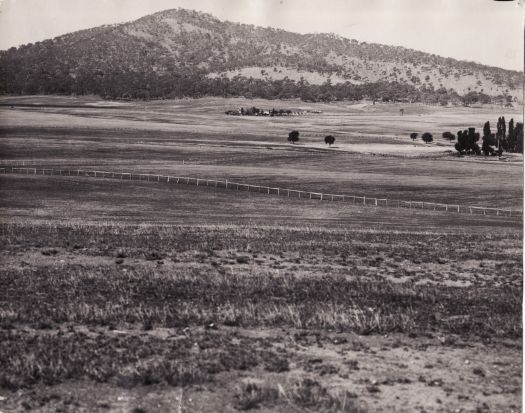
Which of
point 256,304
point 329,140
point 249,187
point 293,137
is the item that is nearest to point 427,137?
point 329,140

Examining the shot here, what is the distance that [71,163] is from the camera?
6034cm

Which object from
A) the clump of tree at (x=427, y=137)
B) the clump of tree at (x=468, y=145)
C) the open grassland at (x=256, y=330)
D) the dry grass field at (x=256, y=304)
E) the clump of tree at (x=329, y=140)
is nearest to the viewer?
the open grassland at (x=256, y=330)

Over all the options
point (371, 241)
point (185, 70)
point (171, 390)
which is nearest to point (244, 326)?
point (171, 390)

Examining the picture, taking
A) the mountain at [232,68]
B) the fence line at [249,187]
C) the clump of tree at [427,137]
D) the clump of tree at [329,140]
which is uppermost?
the mountain at [232,68]

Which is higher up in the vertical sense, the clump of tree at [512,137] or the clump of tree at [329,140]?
the clump of tree at [512,137]

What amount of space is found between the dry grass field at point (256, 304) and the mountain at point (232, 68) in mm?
42611

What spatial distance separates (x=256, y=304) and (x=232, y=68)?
11930 centimetres

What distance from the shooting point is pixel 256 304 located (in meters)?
15.8

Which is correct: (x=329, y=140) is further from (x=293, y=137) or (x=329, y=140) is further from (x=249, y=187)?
A: (x=249, y=187)

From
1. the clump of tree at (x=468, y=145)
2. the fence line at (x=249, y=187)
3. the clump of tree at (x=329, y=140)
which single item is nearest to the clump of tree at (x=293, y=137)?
the clump of tree at (x=329, y=140)

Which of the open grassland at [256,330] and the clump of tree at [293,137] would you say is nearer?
the open grassland at [256,330]

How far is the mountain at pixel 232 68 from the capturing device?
297ft

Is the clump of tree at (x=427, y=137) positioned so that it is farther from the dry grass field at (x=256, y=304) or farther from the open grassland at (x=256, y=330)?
the open grassland at (x=256, y=330)

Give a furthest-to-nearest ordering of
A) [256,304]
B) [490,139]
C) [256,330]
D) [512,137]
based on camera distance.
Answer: [512,137], [490,139], [256,304], [256,330]
